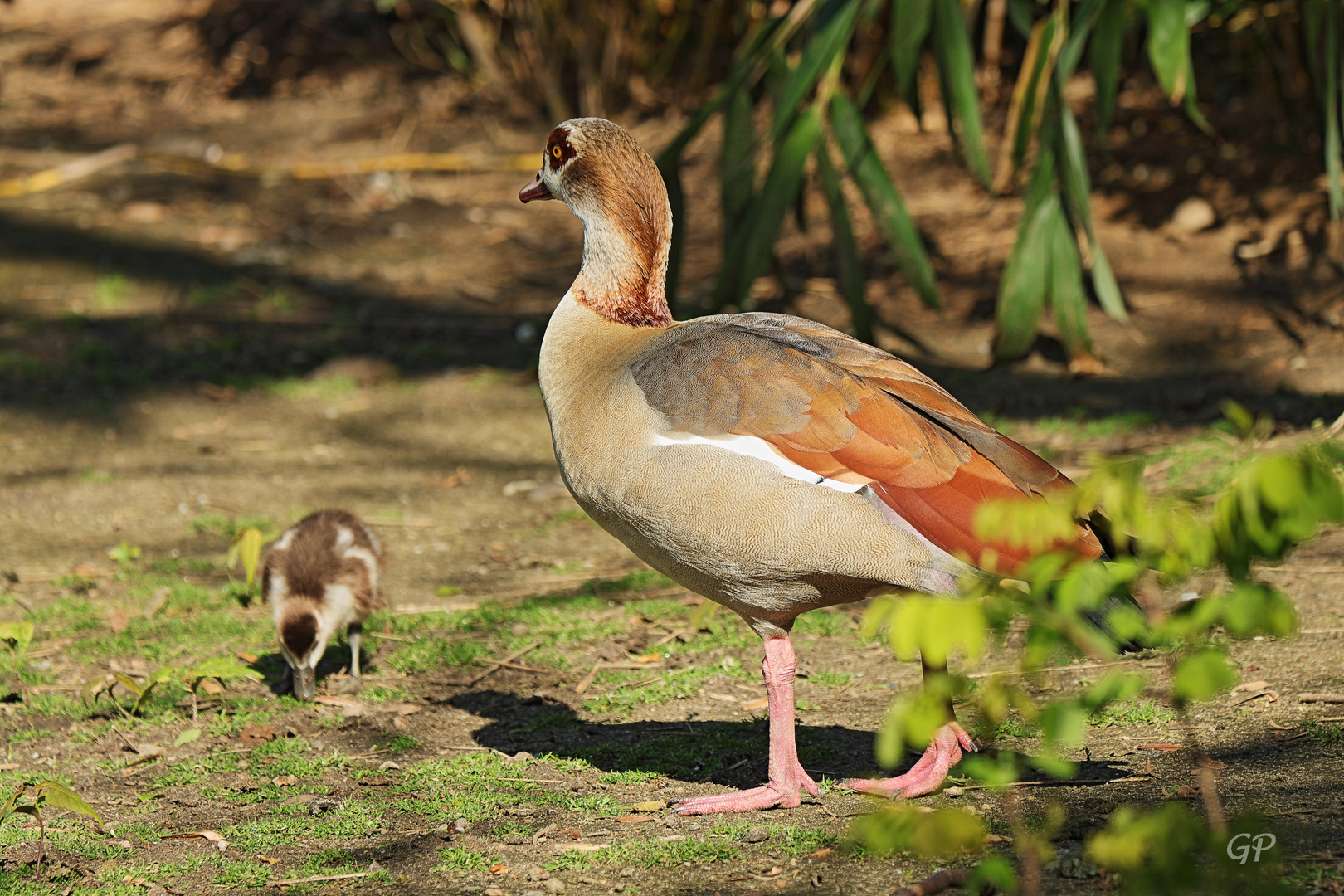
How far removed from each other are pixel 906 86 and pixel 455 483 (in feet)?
10.6

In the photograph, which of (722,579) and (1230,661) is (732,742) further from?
(1230,661)

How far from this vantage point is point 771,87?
24.4 ft

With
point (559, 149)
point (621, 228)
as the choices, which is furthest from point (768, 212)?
point (621, 228)

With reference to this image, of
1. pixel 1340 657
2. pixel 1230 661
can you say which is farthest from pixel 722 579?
pixel 1340 657

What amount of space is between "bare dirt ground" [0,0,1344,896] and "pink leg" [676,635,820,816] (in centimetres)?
8

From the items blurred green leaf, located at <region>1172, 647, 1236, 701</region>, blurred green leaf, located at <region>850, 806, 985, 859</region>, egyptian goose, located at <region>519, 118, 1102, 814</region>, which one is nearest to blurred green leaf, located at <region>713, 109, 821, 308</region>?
egyptian goose, located at <region>519, 118, 1102, 814</region>

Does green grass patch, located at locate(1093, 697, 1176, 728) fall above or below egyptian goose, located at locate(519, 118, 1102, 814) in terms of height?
below

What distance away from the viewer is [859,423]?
3197 mm

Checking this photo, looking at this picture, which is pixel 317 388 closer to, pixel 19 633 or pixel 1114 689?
pixel 19 633

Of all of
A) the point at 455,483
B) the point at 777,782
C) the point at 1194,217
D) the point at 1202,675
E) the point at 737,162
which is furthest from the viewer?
the point at 1194,217

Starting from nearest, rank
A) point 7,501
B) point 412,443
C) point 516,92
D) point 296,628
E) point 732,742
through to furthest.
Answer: point 732,742
point 296,628
point 7,501
point 412,443
point 516,92

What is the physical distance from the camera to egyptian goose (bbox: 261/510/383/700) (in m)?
4.34

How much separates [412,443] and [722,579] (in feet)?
14.3

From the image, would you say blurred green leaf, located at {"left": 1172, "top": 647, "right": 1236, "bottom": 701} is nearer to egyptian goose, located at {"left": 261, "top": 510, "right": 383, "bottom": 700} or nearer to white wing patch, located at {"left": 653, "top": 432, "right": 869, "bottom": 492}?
white wing patch, located at {"left": 653, "top": 432, "right": 869, "bottom": 492}
